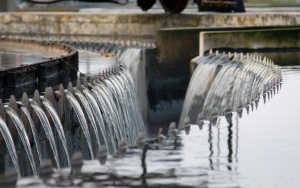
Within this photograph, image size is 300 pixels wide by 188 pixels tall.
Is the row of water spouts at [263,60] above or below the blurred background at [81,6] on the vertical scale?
below

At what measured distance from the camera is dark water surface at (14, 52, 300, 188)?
4.33 metres

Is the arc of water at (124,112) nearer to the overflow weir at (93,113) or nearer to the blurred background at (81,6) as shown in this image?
the overflow weir at (93,113)

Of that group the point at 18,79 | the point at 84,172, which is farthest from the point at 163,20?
the point at 84,172

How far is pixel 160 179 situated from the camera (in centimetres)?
436

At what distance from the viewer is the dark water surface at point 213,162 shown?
433 centimetres

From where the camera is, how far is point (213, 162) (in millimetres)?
4887

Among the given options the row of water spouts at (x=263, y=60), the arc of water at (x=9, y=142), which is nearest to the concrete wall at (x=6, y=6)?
the row of water spouts at (x=263, y=60)

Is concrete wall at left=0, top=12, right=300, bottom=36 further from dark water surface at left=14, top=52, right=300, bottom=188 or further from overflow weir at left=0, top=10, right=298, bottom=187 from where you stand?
dark water surface at left=14, top=52, right=300, bottom=188

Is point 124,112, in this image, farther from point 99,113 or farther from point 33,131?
point 33,131

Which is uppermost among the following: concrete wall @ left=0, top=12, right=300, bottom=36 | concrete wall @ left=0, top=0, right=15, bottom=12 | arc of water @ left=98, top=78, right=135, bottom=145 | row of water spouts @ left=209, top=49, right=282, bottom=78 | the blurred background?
the blurred background

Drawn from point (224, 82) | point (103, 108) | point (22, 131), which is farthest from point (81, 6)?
point (22, 131)

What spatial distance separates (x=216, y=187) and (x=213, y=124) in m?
2.19

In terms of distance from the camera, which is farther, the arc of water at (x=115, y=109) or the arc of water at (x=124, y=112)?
the arc of water at (x=124, y=112)

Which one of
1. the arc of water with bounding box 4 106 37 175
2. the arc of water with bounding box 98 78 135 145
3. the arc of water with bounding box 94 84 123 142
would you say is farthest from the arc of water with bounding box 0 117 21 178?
the arc of water with bounding box 98 78 135 145
